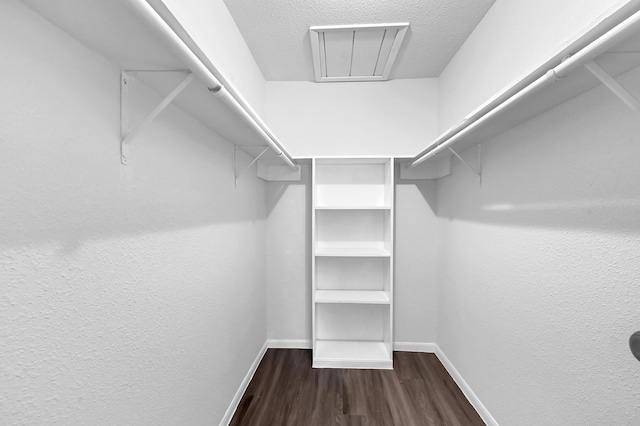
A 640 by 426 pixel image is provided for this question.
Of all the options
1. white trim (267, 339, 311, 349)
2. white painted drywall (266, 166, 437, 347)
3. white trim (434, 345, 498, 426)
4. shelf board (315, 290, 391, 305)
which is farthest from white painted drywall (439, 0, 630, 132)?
white trim (267, 339, 311, 349)

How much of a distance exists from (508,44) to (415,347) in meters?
2.17

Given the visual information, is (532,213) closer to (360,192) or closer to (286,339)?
(360,192)

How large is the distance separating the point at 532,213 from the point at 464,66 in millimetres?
1141

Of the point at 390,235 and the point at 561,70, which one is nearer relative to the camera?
the point at 561,70

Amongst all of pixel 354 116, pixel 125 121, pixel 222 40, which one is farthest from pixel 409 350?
pixel 222 40

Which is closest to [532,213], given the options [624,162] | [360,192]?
[624,162]

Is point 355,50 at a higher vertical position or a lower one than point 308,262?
higher

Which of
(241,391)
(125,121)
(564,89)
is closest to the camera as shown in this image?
(125,121)

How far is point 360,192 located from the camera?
2.31 metres

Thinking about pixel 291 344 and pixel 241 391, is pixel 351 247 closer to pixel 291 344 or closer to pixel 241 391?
pixel 291 344

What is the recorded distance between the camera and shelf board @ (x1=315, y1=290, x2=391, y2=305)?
2.03 metres

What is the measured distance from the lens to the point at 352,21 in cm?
157

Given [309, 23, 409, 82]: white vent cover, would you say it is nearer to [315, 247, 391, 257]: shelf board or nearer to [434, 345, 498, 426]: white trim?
[315, 247, 391, 257]: shelf board

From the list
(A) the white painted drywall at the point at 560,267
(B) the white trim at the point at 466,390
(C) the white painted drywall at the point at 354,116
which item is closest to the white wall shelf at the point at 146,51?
(A) the white painted drywall at the point at 560,267
